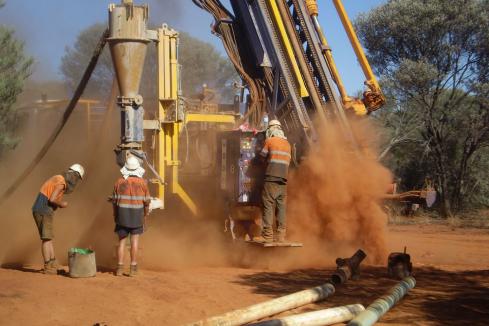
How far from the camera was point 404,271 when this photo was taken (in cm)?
964

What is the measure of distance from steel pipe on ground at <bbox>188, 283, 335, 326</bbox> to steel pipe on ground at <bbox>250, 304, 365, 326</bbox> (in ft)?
0.98

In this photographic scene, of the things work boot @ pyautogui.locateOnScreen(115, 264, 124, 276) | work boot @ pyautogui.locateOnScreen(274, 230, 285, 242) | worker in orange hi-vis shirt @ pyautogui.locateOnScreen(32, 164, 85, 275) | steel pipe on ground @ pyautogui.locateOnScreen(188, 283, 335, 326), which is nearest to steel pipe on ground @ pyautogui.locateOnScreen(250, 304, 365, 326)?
steel pipe on ground @ pyautogui.locateOnScreen(188, 283, 335, 326)

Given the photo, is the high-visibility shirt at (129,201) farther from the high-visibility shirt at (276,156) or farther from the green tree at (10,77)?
the green tree at (10,77)

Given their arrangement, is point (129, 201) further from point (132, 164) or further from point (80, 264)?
point (80, 264)

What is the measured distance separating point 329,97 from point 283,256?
288 cm

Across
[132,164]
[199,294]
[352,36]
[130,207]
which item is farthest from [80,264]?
[352,36]

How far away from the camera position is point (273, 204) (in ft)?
34.1

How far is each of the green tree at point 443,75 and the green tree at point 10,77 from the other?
464 inches

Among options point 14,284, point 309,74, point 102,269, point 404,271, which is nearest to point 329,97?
point 309,74

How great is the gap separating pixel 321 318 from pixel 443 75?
17.4 m

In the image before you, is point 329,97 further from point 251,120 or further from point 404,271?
point 404,271

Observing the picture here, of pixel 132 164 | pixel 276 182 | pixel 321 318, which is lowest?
pixel 321 318

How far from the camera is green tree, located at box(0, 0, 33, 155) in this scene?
1809 centimetres

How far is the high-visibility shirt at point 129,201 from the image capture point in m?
9.16
